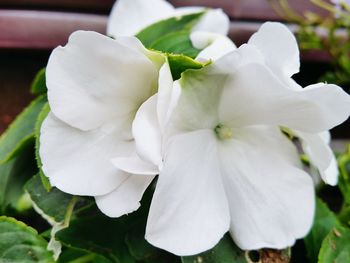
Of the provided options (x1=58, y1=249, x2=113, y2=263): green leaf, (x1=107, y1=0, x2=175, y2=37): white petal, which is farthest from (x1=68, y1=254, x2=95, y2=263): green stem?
(x1=107, y1=0, x2=175, y2=37): white petal

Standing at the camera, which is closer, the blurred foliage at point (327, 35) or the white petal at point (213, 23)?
the white petal at point (213, 23)

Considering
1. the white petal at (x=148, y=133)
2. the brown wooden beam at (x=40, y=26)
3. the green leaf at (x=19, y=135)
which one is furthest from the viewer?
the brown wooden beam at (x=40, y=26)

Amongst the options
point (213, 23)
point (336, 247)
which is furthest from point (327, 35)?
point (336, 247)

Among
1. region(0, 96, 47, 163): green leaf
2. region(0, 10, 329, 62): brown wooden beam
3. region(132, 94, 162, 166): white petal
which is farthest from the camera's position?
region(0, 10, 329, 62): brown wooden beam

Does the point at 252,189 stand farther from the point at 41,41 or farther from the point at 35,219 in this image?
the point at 41,41

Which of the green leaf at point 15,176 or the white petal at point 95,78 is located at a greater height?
the white petal at point 95,78

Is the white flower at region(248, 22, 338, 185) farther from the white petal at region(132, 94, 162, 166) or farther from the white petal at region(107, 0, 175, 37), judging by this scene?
the white petal at region(107, 0, 175, 37)

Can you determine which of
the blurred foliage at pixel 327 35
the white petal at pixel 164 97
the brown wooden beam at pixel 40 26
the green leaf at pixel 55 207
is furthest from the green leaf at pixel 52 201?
the blurred foliage at pixel 327 35

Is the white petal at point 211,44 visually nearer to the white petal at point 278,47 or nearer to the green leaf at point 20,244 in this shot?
the white petal at point 278,47

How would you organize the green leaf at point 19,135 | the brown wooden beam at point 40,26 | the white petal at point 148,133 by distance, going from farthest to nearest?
1. the brown wooden beam at point 40,26
2. the green leaf at point 19,135
3. the white petal at point 148,133
